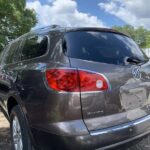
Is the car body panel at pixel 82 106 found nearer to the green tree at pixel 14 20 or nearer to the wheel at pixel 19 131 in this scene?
the wheel at pixel 19 131

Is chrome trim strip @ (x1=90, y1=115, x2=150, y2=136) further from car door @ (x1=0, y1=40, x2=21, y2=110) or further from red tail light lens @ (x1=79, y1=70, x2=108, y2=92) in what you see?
car door @ (x1=0, y1=40, x2=21, y2=110)

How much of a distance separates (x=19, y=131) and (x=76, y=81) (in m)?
1.33

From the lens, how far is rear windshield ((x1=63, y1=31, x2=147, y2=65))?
3.58 m

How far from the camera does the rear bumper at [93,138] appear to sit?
329 centimetres

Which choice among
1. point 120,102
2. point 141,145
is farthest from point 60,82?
point 141,145

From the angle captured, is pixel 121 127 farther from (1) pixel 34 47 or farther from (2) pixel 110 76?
(1) pixel 34 47

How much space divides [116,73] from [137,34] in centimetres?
8634

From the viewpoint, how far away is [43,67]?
3.61 metres

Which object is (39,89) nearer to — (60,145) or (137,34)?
(60,145)

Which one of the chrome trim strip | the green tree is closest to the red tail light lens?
the chrome trim strip

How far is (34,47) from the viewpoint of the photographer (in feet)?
13.8

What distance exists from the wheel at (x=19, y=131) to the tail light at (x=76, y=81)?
2.72ft

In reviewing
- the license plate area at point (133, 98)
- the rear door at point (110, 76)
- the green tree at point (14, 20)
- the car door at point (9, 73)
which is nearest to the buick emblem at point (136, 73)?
the rear door at point (110, 76)

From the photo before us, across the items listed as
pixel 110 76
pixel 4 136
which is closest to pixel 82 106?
pixel 110 76
